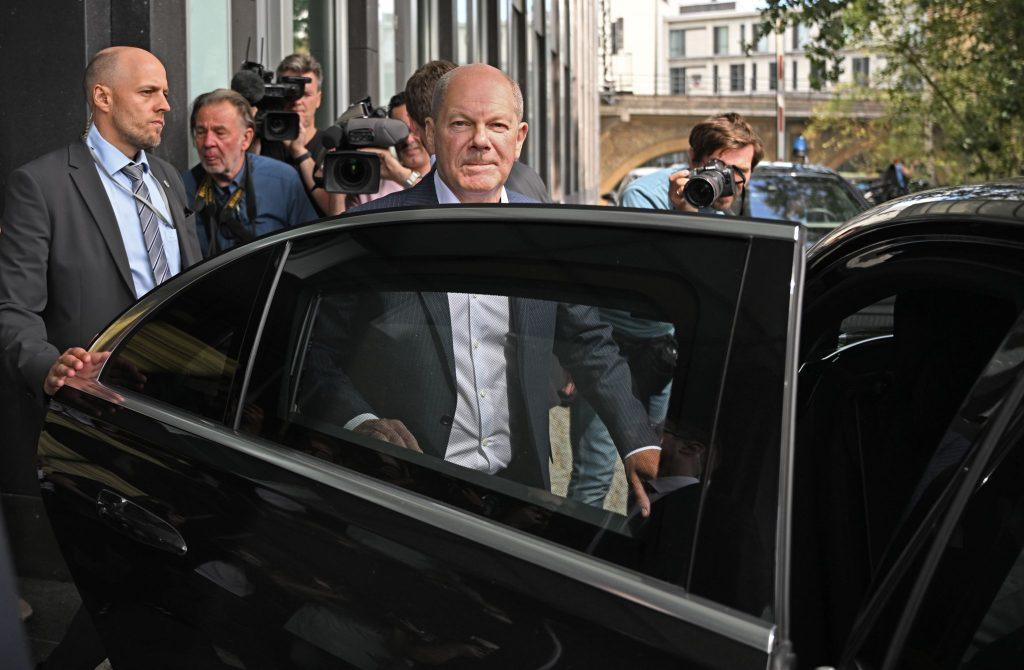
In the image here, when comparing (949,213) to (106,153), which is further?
(106,153)

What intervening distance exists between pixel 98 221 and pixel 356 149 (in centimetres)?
137

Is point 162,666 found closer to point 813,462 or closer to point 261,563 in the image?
point 261,563

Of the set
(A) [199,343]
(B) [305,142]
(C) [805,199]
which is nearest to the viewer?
(A) [199,343]

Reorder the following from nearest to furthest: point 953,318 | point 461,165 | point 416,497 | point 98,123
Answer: point 416,497 < point 953,318 < point 461,165 < point 98,123

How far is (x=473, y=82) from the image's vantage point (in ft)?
9.91

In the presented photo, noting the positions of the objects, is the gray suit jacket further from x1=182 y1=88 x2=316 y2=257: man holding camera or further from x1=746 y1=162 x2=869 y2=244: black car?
x1=746 y1=162 x2=869 y2=244: black car

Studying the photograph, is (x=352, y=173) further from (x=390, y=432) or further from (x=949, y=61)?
(x=949, y=61)

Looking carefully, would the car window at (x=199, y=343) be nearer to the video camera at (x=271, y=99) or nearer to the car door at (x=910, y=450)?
the car door at (x=910, y=450)

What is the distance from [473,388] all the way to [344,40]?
333 inches

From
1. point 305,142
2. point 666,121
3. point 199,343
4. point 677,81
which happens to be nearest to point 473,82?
point 199,343

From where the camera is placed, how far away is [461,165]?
9.71 feet

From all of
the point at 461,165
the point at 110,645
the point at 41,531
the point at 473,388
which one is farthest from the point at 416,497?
the point at 41,531

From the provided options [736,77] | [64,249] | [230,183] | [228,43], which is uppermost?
[736,77]

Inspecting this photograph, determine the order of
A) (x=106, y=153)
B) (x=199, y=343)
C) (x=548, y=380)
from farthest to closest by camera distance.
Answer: (x=106, y=153)
(x=199, y=343)
(x=548, y=380)
